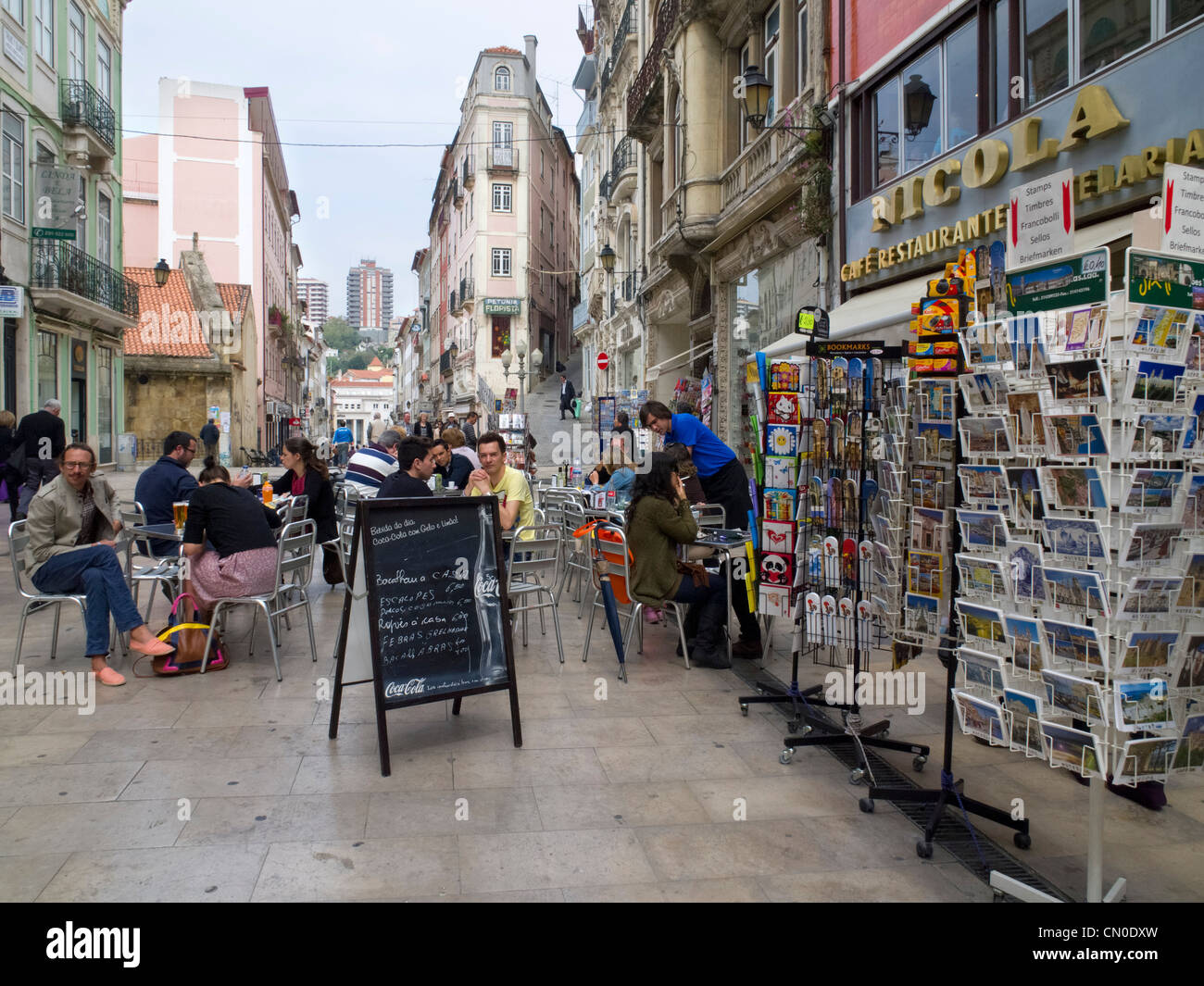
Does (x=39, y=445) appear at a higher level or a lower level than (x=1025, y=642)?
higher

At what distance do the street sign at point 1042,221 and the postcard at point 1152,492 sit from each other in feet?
2.73

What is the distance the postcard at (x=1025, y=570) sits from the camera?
318 centimetres

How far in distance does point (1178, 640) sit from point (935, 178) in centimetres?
804

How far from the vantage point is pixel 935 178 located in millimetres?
9844

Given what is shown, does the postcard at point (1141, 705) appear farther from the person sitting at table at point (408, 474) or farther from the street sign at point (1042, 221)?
the person sitting at table at point (408, 474)

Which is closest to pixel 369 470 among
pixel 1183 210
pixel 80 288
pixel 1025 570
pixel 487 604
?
pixel 487 604

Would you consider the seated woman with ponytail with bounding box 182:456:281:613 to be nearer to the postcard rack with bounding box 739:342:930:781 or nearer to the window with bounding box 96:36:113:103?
the postcard rack with bounding box 739:342:930:781

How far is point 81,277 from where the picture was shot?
20.6 metres

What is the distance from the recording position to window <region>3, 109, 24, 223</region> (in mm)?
17267

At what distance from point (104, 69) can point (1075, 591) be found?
87.8 ft

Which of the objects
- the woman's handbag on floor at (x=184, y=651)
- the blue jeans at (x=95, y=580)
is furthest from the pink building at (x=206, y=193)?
the woman's handbag on floor at (x=184, y=651)

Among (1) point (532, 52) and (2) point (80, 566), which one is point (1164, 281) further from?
(1) point (532, 52)
